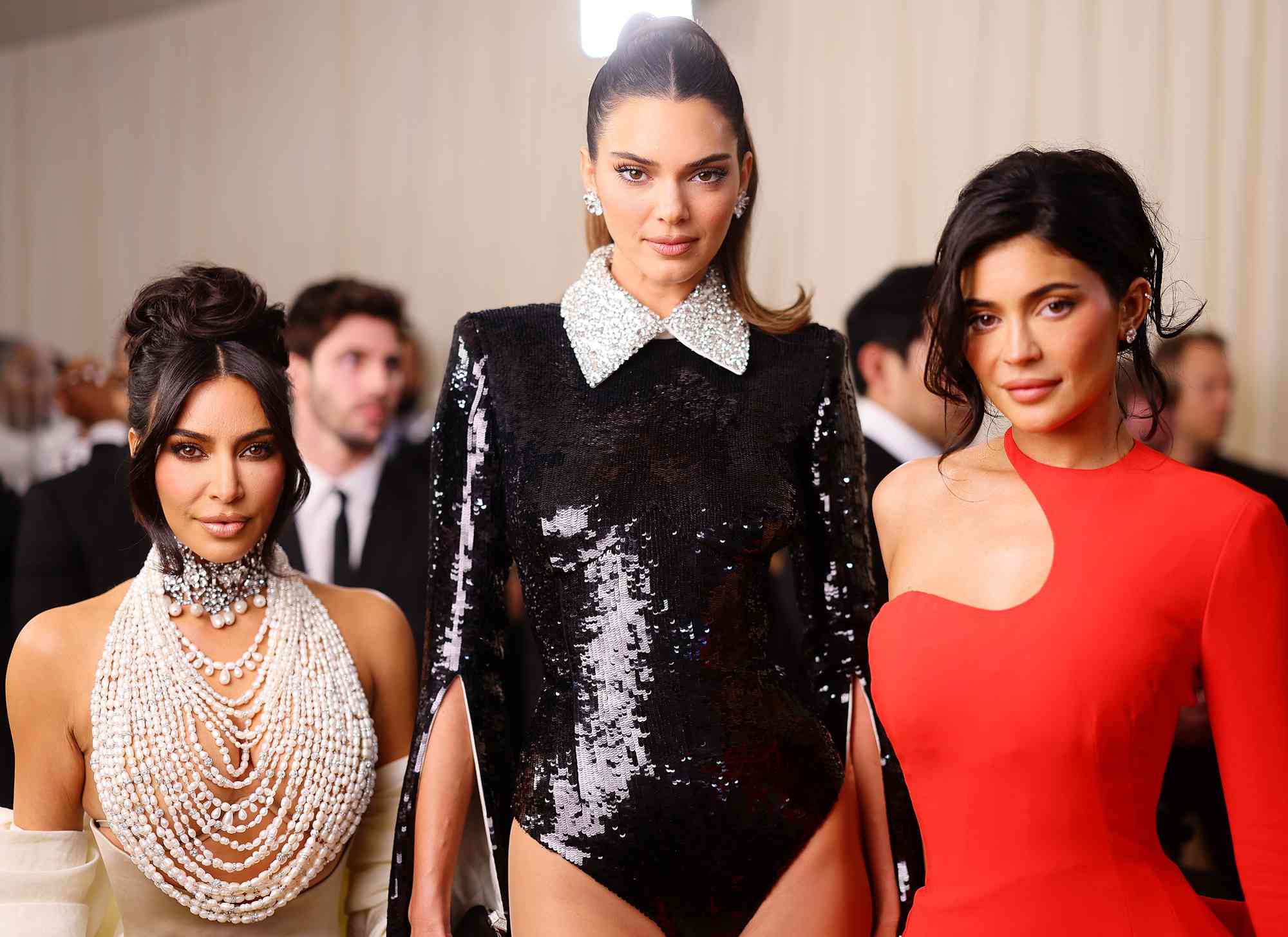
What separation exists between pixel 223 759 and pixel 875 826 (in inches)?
31.0

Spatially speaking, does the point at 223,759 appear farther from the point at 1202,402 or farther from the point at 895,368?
the point at 1202,402

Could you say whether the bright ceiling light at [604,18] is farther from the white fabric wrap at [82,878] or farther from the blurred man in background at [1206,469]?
the white fabric wrap at [82,878]

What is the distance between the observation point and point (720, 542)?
1.49 meters

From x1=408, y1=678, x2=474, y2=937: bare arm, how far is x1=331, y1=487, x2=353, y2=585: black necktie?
2004mm

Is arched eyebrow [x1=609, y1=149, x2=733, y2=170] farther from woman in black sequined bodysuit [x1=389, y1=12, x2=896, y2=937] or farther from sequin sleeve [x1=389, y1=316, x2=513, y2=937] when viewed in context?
sequin sleeve [x1=389, y1=316, x2=513, y2=937]

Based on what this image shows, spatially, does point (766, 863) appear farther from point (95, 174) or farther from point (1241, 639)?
point (95, 174)

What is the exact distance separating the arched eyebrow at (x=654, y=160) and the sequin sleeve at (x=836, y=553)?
283 mm

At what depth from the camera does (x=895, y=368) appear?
312 centimetres

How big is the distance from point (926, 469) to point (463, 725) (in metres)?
0.63

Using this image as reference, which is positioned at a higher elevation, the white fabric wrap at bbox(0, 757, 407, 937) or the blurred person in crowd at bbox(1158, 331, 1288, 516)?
the blurred person in crowd at bbox(1158, 331, 1288, 516)

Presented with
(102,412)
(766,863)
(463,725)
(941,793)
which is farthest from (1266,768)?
(102,412)

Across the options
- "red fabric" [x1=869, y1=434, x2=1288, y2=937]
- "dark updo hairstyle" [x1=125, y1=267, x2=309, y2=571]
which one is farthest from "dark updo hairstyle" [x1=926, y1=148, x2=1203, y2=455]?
"dark updo hairstyle" [x1=125, y1=267, x2=309, y2=571]

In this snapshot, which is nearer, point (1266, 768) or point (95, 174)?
point (1266, 768)

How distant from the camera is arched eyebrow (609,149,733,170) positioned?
149 cm
